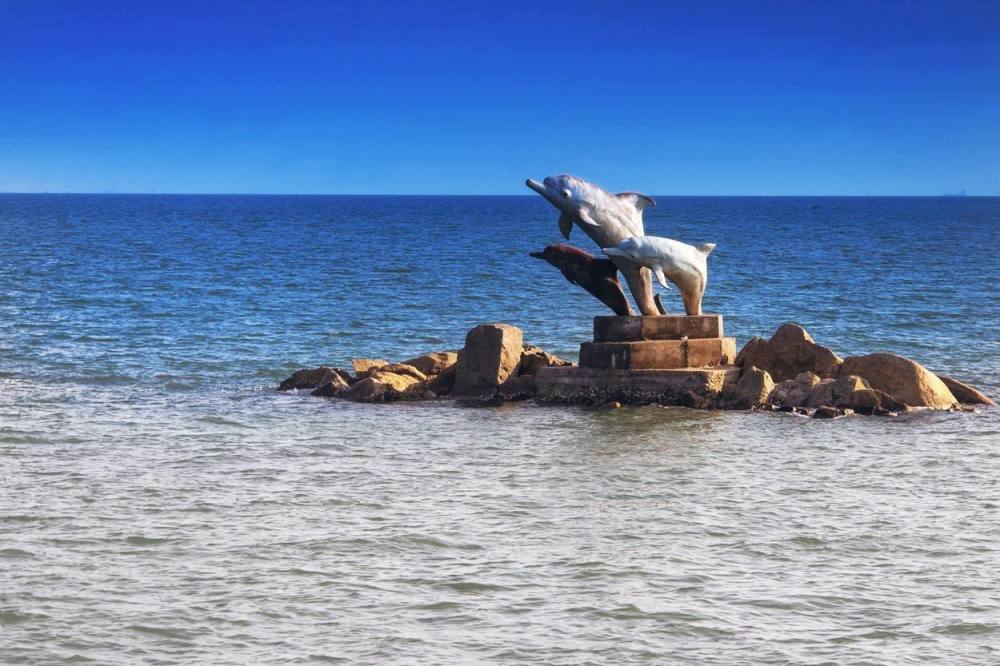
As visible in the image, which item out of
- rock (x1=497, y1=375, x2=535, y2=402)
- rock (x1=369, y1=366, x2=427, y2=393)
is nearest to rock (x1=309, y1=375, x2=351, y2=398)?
rock (x1=369, y1=366, x2=427, y2=393)

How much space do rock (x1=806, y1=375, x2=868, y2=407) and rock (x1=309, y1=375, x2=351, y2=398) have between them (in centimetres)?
663

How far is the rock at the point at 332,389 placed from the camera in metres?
20.9

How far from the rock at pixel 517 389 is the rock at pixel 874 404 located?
4488 mm

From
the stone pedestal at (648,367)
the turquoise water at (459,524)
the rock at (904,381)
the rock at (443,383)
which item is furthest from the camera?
the rock at (443,383)

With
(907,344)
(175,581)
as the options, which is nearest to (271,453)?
(175,581)

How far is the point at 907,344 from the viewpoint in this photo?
92.8 ft

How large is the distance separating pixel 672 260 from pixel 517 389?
288 centimetres

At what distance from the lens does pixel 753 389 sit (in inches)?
766

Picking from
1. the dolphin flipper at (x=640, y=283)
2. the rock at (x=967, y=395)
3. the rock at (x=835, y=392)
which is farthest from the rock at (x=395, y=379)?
the rock at (x=967, y=395)

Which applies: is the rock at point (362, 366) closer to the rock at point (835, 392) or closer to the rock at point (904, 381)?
the rock at point (835, 392)

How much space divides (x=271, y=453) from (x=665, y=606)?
6.96 m

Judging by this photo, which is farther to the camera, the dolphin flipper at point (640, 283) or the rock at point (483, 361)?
the rock at point (483, 361)

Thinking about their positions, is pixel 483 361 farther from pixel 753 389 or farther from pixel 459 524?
pixel 459 524

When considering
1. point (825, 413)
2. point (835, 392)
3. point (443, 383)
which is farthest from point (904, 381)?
point (443, 383)
